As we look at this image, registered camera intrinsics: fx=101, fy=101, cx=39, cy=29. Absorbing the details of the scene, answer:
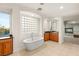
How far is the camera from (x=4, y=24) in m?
4.68

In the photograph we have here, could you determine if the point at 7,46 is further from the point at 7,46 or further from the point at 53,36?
the point at 53,36

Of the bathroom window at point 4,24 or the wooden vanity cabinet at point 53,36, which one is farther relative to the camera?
the wooden vanity cabinet at point 53,36

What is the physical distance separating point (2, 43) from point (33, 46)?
5.73 feet

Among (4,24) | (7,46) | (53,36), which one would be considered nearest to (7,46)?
(7,46)

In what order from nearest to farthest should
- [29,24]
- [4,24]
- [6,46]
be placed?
[6,46] < [4,24] < [29,24]

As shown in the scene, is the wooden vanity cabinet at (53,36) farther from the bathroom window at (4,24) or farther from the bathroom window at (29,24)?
the bathroom window at (4,24)

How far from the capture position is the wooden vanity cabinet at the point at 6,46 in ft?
12.1

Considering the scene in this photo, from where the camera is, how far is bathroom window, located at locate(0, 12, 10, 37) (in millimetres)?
4543

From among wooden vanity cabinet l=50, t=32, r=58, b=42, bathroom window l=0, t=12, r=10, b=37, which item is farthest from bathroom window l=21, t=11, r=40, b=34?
wooden vanity cabinet l=50, t=32, r=58, b=42

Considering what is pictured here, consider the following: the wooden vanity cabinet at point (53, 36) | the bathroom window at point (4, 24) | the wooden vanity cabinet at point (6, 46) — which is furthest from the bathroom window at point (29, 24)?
the wooden vanity cabinet at point (6, 46)

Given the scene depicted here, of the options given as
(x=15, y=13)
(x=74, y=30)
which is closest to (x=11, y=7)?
(x=15, y=13)

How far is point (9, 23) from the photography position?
4.77m

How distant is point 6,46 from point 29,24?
299cm

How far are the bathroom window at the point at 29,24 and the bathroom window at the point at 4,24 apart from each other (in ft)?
3.71
